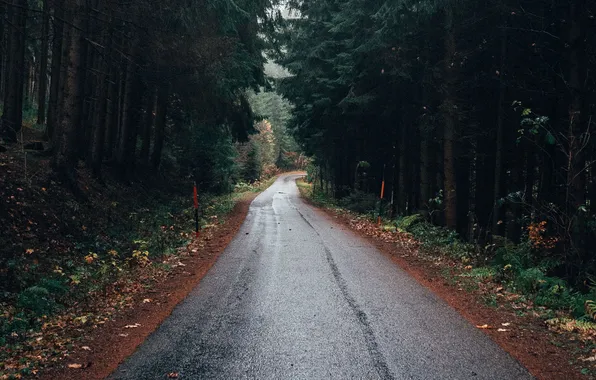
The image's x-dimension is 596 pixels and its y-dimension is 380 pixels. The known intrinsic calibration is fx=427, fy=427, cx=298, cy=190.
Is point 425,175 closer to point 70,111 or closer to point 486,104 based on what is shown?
point 486,104

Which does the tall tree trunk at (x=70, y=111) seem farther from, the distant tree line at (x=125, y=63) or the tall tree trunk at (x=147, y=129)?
the tall tree trunk at (x=147, y=129)

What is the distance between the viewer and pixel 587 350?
527cm

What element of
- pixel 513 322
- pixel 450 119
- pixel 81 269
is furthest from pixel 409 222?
pixel 81 269

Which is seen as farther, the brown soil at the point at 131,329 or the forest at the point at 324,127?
the forest at the point at 324,127

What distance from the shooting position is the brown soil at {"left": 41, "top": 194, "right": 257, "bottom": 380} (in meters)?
4.54

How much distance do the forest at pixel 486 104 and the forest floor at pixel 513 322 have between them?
1.41 m

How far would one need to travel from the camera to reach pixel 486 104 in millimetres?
14023

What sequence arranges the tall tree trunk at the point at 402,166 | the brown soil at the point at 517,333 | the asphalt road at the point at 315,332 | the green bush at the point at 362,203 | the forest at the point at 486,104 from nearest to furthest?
1. the asphalt road at the point at 315,332
2. the brown soil at the point at 517,333
3. the forest at the point at 486,104
4. the tall tree trunk at the point at 402,166
5. the green bush at the point at 362,203

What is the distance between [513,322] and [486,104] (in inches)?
375

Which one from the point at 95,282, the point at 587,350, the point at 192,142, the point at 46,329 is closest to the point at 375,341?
the point at 587,350

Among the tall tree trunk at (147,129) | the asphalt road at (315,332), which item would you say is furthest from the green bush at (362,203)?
the asphalt road at (315,332)

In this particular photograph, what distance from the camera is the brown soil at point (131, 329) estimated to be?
4535mm

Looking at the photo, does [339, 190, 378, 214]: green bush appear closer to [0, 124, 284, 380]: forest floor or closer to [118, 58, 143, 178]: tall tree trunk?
[0, 124, 284, 380]: forest floor

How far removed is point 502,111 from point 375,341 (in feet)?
30.8
